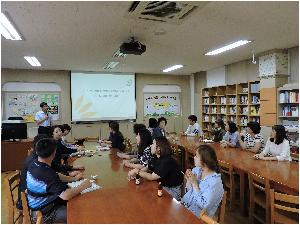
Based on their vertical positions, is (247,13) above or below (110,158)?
above

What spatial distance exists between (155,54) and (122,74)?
11.5 feet

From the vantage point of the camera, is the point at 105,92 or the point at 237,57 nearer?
the point at 237,57

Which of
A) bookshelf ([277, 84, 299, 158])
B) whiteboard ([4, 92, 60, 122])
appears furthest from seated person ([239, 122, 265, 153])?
whiteboard ([4, 92, 60, 122])

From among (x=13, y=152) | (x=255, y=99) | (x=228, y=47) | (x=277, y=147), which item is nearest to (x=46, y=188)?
(x=277, y=147)

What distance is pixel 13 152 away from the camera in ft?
21.8

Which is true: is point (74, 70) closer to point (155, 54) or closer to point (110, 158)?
point (155, 54)

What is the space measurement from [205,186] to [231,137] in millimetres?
3417

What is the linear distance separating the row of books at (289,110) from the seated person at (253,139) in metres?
1.29

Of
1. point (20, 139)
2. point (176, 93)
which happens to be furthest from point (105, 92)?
point (20, 139)

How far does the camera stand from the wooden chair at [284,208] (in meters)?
2.16

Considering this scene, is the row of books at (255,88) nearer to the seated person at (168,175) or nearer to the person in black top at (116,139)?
the person in black top at (116,139)

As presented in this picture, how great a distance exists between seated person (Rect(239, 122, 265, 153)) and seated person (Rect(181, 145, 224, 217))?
8.30 feet

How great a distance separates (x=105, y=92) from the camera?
9.57 m

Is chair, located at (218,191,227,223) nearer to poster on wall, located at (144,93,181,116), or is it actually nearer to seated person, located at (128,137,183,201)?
seated person, located at (128,137,183,201)
